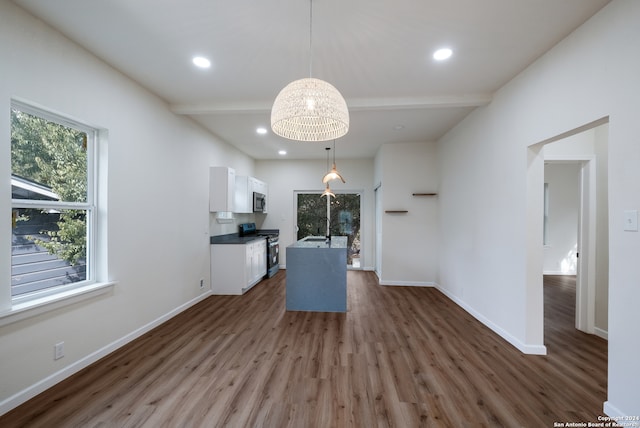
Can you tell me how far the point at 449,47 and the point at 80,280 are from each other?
3946 millimetres

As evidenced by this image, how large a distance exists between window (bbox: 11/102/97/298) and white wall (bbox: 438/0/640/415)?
4178 millimetres

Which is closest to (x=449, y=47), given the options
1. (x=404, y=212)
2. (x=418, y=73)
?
(x=418, y=73)

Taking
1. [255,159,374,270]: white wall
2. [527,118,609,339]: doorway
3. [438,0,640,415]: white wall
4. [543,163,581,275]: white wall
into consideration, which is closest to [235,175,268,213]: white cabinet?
[255,159,374,270]: white wall

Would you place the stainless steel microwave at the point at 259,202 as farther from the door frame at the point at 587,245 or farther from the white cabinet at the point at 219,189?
the door frame at the point at 587,245

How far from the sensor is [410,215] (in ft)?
16.8

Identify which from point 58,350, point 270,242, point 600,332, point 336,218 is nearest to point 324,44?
point 58,350

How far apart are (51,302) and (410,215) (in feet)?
16.4

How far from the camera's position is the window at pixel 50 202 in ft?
6.41

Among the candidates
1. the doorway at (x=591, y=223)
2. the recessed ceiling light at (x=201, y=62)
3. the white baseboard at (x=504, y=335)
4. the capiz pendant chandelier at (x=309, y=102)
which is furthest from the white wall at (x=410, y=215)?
the capiz pendant chandelier at (x=309, y=102)

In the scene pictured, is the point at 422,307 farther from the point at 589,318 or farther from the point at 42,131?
the point at 42,131

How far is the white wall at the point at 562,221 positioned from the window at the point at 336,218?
427 centimetres

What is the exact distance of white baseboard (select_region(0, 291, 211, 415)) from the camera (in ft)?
5.96

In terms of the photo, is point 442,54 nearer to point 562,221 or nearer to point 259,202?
point 259,202

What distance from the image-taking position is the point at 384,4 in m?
1.82
